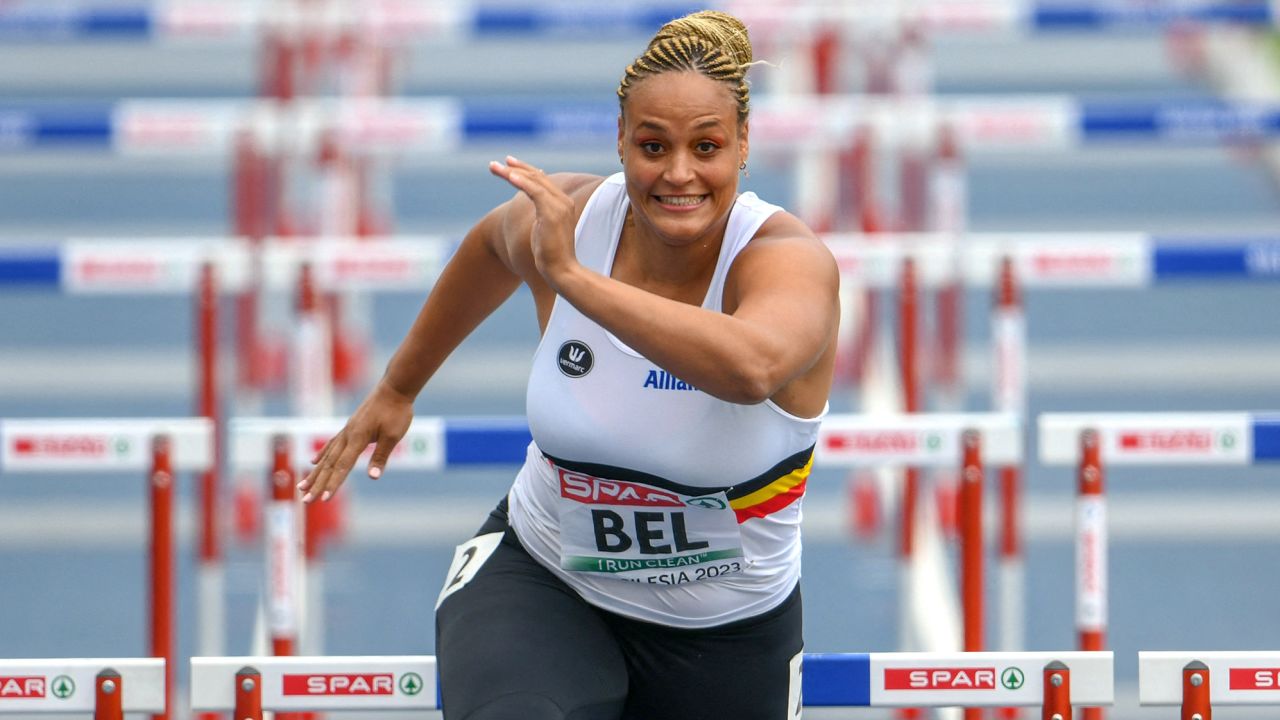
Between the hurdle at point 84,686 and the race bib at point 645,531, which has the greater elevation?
the race bib at point 645,531

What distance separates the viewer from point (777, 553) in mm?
2861

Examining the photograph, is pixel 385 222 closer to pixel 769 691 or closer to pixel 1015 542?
pixel 1015 542

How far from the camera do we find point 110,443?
355 centimetres

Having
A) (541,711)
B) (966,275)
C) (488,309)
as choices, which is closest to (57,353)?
(966,275)

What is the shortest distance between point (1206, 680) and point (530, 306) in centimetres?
597

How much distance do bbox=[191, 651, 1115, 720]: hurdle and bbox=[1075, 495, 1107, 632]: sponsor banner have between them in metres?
0.38

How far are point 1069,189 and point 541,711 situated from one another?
8.03m

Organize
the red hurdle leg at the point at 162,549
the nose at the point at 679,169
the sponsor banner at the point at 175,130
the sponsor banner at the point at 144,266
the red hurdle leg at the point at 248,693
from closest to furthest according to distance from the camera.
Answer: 1. the nose at the point at 679,169
2. the red hurdle leg at the point at 248,693
3. the red hurdle leg at the point at 162,549
4. the sponsor banner at the point at 144,266
5. the sponsor banner at the point at 175,130

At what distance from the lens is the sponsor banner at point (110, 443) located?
353cm

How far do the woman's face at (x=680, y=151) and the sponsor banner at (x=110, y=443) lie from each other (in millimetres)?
1171

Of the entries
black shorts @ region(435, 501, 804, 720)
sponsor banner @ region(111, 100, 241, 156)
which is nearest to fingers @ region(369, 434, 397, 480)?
black shorts @ region(435, 501, 804, 720)

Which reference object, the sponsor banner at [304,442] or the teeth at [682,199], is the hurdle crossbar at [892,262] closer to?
the sponsor banner at [304,442]

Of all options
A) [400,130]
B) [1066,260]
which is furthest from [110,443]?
[400,130]

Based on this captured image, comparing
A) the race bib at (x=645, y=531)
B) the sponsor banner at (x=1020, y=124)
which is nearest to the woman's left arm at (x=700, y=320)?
the race bib at (x=645, y=531)
